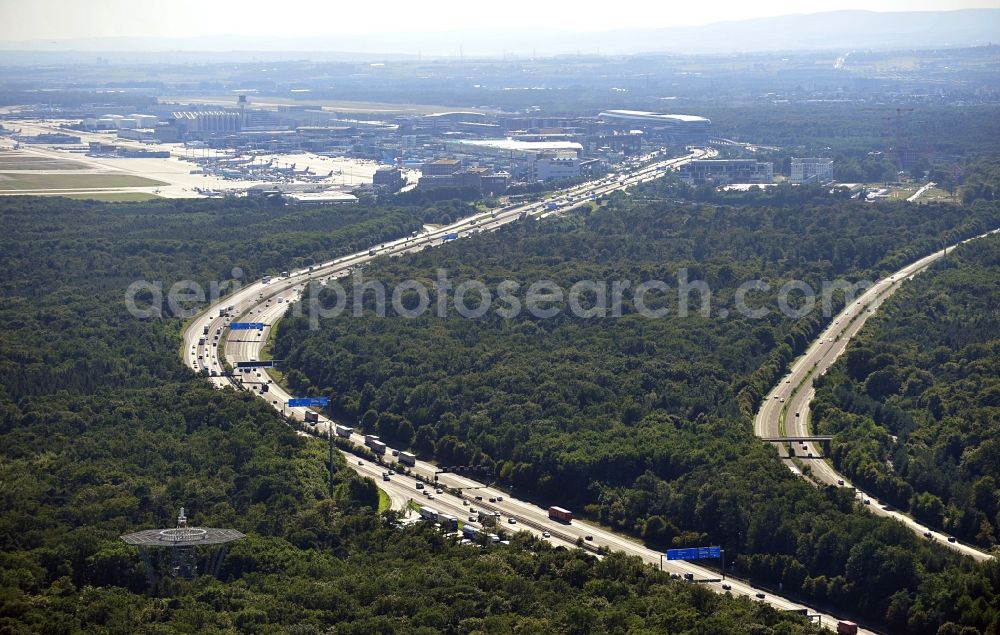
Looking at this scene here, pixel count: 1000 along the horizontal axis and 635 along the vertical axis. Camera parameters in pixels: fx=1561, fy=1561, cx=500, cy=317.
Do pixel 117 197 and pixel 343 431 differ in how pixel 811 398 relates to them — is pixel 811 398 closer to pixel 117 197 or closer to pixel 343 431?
pixel 343 431

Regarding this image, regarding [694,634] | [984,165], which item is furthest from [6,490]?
[984,165]

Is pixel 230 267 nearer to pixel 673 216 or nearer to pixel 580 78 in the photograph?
pixel 673 216

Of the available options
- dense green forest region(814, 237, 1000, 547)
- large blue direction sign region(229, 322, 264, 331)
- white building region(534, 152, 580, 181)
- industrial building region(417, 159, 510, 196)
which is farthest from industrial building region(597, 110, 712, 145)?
large blue direction sign region(229, 322, 264, 331)

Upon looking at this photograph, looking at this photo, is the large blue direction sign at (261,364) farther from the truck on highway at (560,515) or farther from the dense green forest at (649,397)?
the truck on highway at (560,515)

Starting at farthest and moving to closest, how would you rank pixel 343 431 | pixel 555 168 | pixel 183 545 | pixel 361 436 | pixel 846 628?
pixel 555 168, pixel 361 436, pixel 343 431, pixel 183 545, pixel 846 628

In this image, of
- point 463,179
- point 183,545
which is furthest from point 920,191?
point 183,545
